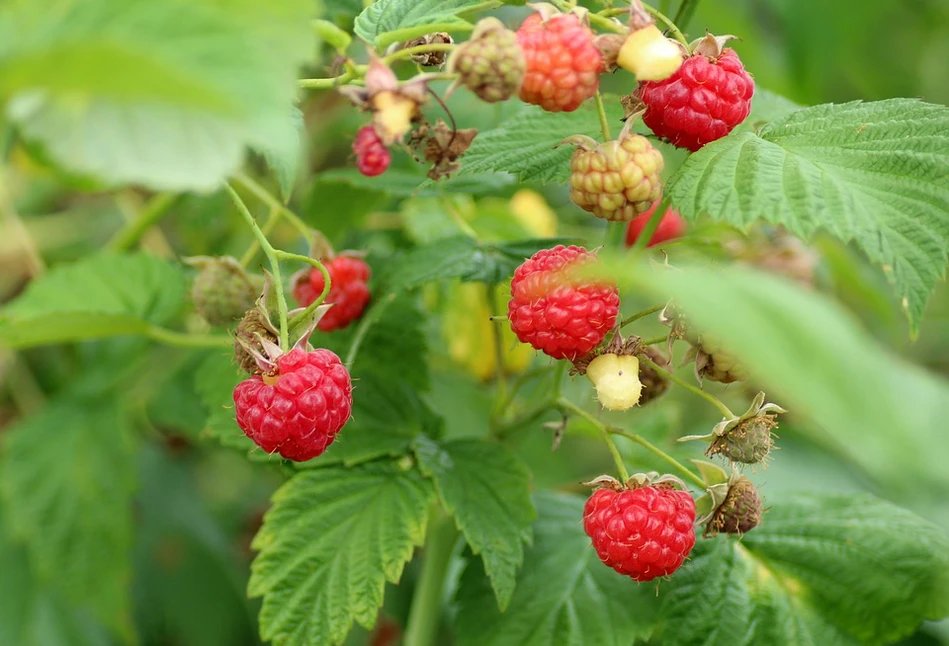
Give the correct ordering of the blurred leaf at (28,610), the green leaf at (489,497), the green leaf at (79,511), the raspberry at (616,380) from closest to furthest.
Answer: the raspberry at (616,380), the green leaf at (489,497), the green leaf at (79,511), the blurred leaf at (28,610)

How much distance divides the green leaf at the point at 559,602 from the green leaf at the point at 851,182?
1.32 feet

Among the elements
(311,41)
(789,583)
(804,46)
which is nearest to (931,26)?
(804,46)

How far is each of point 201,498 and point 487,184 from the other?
1.01 m

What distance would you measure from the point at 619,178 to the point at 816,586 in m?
0.52

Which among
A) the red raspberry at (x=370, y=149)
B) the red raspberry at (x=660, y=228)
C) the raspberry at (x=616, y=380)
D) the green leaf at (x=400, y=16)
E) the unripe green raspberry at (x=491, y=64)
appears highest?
the unripe green raspberry at (x=491, y=64)

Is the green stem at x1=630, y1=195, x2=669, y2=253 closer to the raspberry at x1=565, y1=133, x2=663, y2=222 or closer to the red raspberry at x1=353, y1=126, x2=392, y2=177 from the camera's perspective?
the raspberry at x1=565, y1=133, x2=663, y2=222

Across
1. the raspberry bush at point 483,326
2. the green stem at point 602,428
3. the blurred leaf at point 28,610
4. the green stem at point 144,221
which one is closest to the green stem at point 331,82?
the raspberry bush at point 483,326

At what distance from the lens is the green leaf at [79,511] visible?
1.41 meters

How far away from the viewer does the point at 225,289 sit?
3.40ft

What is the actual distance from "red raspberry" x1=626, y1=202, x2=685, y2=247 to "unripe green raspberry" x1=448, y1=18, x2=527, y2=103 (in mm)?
565

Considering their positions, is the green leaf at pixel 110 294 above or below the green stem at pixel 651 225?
below

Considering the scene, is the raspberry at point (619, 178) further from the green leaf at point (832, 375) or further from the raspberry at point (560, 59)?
the green leaf at point (832, 375)

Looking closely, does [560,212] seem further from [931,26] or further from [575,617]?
[931,26]

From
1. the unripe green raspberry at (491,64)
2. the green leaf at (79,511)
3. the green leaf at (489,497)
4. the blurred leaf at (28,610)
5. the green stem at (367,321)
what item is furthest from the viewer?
the blurred leaf at (28,610)
